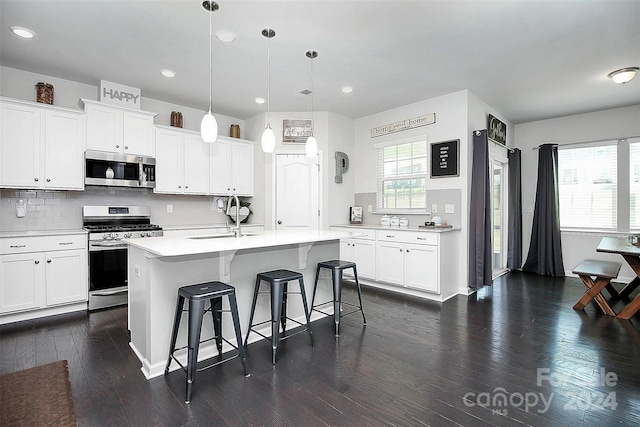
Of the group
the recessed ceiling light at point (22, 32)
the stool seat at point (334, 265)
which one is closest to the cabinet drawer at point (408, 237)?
the stool seat at point (334, 265)

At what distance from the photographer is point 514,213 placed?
5738 mm

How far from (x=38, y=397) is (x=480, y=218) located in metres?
4.69

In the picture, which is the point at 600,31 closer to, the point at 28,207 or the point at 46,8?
the point at 46,8

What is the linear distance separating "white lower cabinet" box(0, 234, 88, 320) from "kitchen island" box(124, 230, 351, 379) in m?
1.41

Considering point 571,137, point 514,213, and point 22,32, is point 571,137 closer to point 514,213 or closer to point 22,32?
point 514,213

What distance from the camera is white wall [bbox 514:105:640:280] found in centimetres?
494

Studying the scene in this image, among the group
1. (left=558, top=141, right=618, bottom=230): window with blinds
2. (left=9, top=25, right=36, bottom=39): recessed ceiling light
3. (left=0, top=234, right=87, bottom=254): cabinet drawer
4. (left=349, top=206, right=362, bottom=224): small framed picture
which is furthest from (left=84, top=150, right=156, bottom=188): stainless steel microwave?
(left=558, top=141, right=618, bottom=230): window with blinds

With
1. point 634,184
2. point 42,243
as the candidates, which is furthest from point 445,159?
point 42,243

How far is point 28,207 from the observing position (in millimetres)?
3699

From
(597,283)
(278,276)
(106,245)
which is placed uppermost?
(106,245)

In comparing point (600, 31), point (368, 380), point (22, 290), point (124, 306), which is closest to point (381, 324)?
point (368, 380)

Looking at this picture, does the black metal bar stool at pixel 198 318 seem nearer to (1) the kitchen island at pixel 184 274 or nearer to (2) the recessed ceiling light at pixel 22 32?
(1) the kitchen island at pixel 184 274

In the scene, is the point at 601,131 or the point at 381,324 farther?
the point at 601,131

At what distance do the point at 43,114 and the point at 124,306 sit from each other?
2.37 metres
